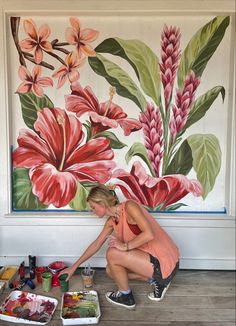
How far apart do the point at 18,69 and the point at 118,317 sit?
6.19 ft

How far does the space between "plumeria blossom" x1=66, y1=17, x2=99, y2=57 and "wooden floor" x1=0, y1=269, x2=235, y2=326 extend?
1704mm

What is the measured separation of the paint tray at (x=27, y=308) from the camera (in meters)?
2.00

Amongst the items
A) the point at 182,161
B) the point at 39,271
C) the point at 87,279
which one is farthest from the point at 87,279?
the point at 182,161

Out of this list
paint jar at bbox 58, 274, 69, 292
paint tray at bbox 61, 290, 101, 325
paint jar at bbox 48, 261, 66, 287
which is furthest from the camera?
paint jar at bbox 48, 261, 66, 287

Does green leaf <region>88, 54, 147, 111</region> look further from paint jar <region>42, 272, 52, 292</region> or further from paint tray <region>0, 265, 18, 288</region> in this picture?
paint tray <region>0, 265, 18, 288</region>

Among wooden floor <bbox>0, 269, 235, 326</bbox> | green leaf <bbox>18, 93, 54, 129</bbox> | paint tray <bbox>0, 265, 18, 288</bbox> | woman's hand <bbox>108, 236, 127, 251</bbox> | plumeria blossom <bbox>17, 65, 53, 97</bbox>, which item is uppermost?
plumeria blossom <bbox>17, 65, 53, 97</bbox>

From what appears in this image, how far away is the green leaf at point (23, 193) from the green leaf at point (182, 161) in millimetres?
1049

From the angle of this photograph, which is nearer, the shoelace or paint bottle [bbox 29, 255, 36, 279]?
the shoelace

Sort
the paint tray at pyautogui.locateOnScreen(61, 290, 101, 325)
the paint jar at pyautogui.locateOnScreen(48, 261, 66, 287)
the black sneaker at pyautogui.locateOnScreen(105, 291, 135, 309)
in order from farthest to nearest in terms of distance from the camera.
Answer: the paint jar at pyautogui.locateOnScreen(48, 261, 66, 287), the black sneaker at pyautogui.locateOnScreen(105, 291, 135, 309), the paint tray at pyautogui.locateOnScreen(61, 290, 101, 325)

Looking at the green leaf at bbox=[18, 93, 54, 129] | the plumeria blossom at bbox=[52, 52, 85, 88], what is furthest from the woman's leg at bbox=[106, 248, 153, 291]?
the plumeria blossom at bbox=[52, 52, 85, 88]

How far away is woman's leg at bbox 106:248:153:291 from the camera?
219 cm

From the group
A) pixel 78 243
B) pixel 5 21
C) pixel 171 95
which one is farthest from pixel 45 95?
pixel 78 243

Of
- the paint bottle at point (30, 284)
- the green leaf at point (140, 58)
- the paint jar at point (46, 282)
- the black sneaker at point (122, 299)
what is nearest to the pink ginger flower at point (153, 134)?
the green leaf at point (140, 58)

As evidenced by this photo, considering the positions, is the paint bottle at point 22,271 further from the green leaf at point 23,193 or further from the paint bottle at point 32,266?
the green leaf at point 23,193
